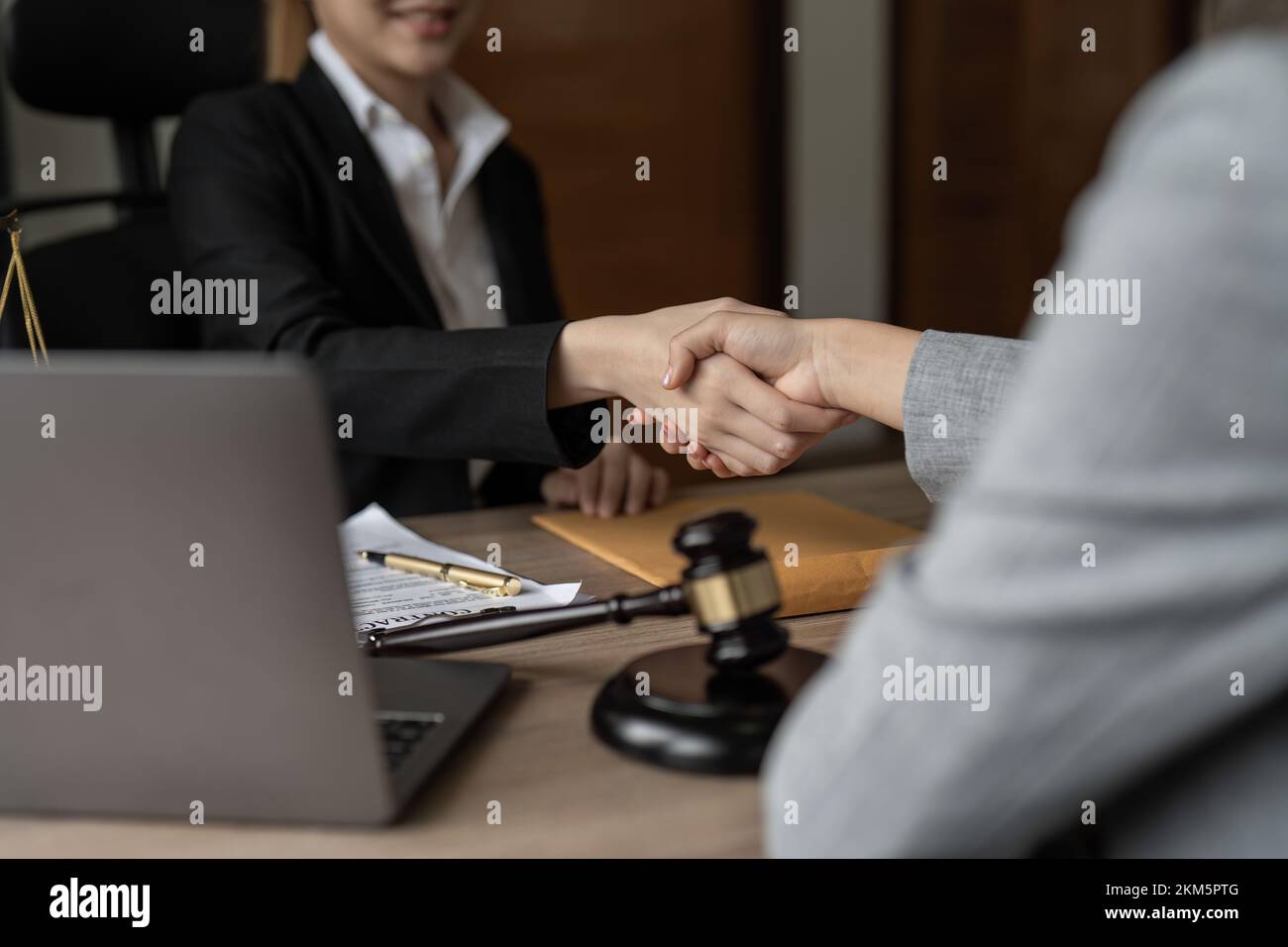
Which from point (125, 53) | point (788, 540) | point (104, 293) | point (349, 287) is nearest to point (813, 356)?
point (788, 540)

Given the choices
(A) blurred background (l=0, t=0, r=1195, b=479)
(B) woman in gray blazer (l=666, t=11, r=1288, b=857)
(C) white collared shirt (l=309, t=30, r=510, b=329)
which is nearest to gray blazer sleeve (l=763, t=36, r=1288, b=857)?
(B) woman in gray blazer (l=666, t=11, r=1288, b=857)

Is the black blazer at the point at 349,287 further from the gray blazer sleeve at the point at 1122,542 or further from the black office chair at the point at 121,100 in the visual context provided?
the gray blazer sleeve at the point at 1122,542

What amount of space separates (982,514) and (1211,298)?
0.10 meters

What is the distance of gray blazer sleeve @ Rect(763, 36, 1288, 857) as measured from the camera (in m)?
0.43

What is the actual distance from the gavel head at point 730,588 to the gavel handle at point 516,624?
0.02 metres

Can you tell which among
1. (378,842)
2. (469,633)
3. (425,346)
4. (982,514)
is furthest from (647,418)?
(982,514)

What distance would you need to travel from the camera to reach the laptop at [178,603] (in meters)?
0.54

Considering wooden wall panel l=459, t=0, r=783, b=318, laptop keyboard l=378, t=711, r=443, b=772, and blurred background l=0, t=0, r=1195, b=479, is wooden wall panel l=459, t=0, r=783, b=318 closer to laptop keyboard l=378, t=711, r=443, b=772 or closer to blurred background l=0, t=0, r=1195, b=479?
blurred background l=0, t=0, r=1195, b=479

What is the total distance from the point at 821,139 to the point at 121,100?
2.50 meters

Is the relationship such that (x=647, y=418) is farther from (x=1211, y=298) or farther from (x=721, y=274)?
(x=721, y=274)

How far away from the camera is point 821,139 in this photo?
381cm

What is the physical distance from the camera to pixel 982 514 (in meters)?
0.46

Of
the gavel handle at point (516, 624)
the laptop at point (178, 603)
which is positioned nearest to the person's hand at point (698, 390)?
the gavel handle at point (516, 624)

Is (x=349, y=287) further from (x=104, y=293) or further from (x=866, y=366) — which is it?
(x=866, y=366)
